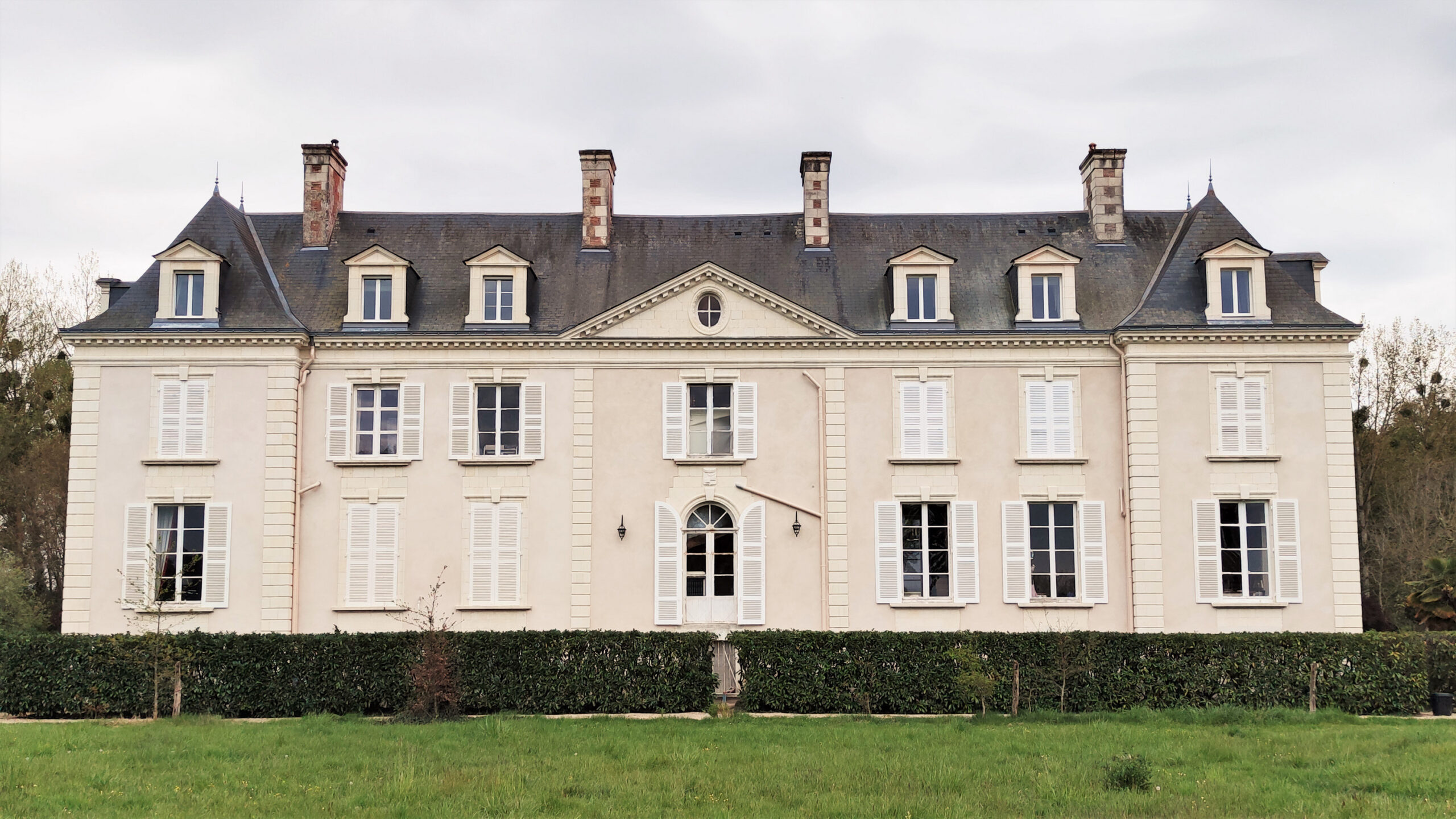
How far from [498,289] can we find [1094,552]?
41.5ft

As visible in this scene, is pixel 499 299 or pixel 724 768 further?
pixel 499 299

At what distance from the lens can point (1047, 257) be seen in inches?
969

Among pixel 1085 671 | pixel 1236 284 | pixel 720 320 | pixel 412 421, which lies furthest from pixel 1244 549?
pixel 412 421

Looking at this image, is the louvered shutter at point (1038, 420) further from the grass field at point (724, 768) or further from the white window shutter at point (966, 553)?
the grass field at point (724, 768)

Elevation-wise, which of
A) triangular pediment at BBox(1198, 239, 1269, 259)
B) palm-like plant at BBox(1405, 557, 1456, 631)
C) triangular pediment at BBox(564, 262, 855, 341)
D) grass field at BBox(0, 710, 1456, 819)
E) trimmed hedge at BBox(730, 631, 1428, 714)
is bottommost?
grass field at BBox(0, 710, 1456, 819)

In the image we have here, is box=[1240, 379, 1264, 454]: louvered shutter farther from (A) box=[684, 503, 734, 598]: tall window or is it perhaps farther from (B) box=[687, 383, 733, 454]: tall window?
(A) box=[684, 503, 734, 598]: tall window

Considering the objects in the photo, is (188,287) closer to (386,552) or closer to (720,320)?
(386,552)

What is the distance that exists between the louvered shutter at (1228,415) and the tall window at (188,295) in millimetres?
19588

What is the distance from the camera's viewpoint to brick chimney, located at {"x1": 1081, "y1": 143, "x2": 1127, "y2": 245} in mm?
26797

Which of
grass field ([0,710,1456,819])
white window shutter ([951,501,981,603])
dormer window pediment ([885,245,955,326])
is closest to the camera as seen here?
grass field ([0,710,1456,819])

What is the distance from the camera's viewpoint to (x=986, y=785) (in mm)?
12766

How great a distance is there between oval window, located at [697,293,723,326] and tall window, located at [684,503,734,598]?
3593 mm

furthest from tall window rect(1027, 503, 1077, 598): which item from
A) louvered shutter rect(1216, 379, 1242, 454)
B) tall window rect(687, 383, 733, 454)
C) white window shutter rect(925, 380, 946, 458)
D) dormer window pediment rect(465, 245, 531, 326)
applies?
dormer window pediment rect(465, 245, 531, 326)

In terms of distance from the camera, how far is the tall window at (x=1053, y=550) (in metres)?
23.8
